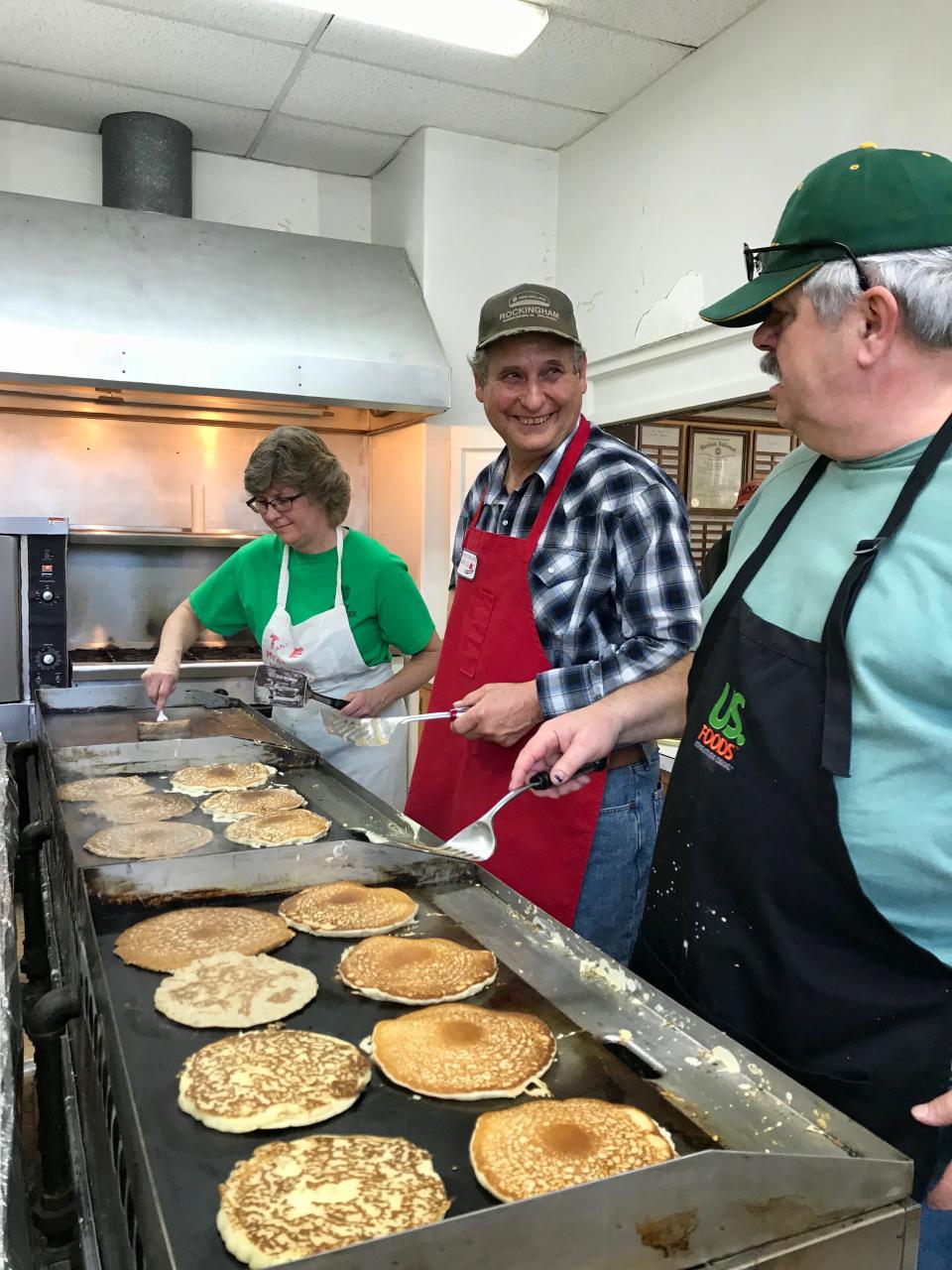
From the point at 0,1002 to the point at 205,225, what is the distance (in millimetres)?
3655

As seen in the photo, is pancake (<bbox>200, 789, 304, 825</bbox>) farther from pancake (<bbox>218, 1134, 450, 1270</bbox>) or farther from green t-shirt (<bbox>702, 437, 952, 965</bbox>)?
green t-shirt (<bbox>702, 437, 952, 965</bbox>)

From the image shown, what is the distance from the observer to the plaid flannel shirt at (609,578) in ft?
5.75

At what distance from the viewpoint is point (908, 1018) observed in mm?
1062

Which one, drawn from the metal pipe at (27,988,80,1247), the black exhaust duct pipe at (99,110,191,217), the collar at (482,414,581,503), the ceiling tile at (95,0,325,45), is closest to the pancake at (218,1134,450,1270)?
the metal pipe at (27,988,80,1247)

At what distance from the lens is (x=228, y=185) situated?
4.35m

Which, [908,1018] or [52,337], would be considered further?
[52,337]

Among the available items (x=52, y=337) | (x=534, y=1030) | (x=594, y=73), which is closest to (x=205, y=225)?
(x=52, y=337)

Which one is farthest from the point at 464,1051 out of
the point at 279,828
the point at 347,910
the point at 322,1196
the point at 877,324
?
the point at 877,324

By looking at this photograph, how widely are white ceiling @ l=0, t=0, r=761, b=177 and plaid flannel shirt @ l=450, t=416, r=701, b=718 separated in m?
2.18

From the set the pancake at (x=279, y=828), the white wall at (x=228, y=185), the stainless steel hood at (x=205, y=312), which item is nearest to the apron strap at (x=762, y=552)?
the pancake at (x=279, y=828)

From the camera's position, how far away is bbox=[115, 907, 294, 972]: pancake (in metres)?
1.33

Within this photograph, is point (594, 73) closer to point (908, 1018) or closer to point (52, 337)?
point (52, 337)

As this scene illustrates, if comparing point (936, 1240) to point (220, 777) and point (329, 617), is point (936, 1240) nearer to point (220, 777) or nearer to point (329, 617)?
point (220, 777)

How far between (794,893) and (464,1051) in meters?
0.45
